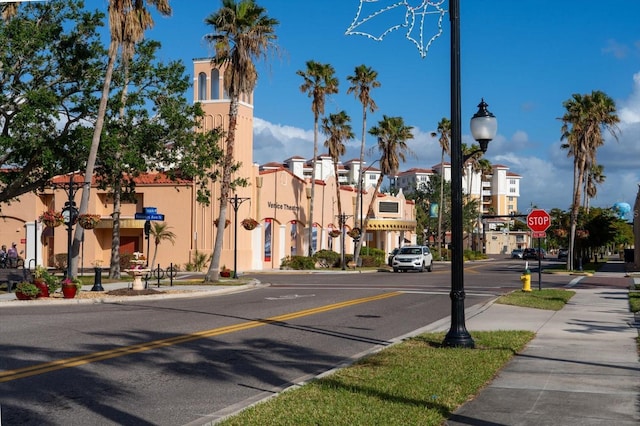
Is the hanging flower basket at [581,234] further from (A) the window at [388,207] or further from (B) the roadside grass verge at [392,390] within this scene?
(B) the roadside grass verge at [392,390]

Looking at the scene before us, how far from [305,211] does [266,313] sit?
41963mm

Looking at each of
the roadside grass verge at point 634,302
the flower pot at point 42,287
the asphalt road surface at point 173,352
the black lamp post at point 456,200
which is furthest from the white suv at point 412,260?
the black lamp post at point 456,200

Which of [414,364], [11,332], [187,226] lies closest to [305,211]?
[187,226]

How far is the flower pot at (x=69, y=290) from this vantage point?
2441cm

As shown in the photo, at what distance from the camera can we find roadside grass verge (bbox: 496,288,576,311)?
73.9ft

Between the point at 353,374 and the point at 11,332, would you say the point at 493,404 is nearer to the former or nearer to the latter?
the point at 353,374

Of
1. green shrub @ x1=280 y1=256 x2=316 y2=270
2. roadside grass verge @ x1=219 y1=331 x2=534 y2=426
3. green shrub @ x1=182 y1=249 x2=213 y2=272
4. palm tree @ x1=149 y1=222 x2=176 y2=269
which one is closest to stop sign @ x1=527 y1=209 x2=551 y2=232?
roadside grass verge @ x1=219 y1=331 x2=534 y2=426

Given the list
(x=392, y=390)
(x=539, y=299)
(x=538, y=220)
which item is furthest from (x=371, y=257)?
(x=392, y=390)

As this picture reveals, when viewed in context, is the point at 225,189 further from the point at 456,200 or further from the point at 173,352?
the point at 456,200

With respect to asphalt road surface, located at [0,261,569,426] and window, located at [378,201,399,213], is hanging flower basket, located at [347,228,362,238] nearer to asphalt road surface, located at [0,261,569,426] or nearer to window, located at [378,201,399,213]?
window, located at [378,201,399,213]

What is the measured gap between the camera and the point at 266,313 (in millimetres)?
20094

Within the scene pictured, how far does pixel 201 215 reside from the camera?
165 ft

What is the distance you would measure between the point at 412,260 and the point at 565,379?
41925 mm

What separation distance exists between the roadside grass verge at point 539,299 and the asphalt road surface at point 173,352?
1336 millimetres
